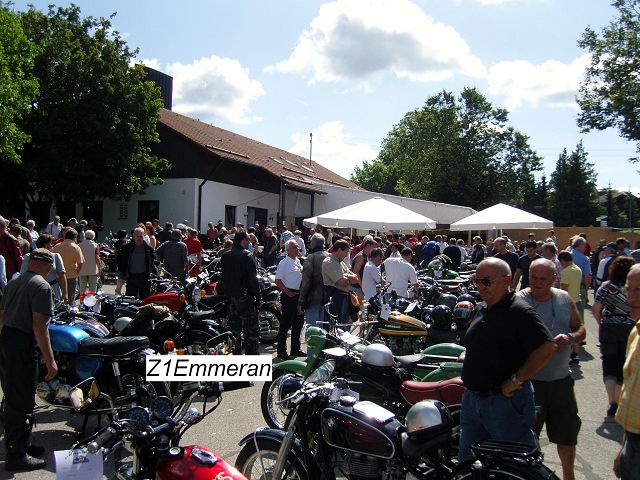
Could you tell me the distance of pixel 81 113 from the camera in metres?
23.8

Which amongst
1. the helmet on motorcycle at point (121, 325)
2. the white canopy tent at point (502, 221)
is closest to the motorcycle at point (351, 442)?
the helmet on motorcycle at point (121, 325)

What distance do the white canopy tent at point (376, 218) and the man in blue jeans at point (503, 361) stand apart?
32.6ft

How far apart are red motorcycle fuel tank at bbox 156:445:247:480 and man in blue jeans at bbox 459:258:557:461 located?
1.51 meters

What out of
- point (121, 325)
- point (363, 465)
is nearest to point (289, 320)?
point (121, 325)

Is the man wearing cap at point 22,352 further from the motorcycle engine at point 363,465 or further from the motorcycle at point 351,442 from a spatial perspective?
the motorcycle engine at point 363,465

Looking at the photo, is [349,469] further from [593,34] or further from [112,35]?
[593,34]

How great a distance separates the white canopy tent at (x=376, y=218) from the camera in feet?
44.2

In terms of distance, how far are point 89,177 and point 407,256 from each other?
1790 centimetres

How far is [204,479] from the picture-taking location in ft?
8.96

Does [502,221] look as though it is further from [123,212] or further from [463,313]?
[123,212]

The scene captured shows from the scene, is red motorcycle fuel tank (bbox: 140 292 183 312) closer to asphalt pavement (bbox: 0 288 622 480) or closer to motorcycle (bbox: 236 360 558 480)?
asphalt pavement (bbox: 0 288 622 480)

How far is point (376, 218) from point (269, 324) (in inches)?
188

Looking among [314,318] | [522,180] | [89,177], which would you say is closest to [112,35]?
[89,177]

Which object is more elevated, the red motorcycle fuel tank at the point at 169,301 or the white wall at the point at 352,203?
the white wall at the point at 352,203
